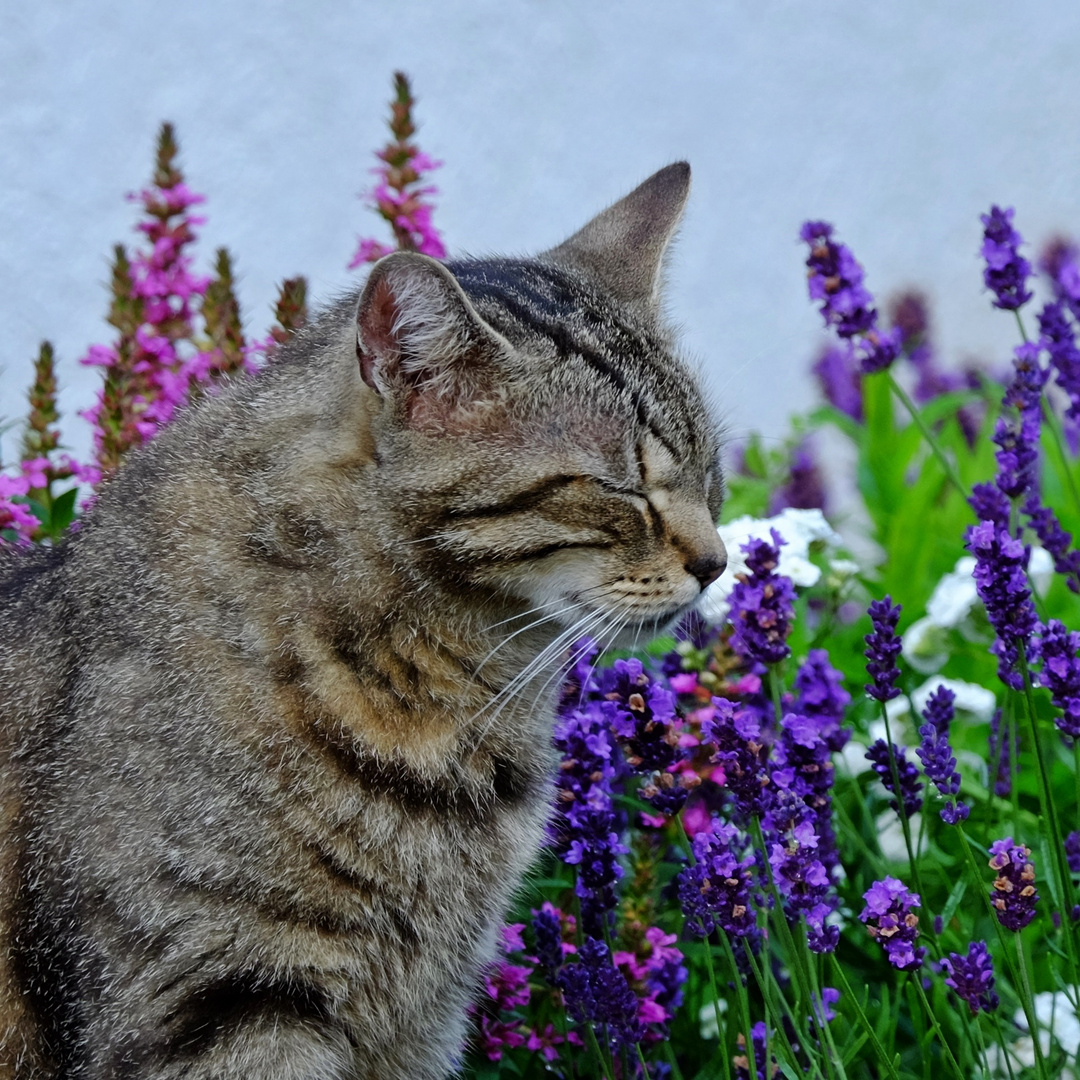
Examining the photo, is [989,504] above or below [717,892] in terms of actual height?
above

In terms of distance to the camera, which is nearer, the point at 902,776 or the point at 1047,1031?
the point at 902,776

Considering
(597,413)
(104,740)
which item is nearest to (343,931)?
(104,740)

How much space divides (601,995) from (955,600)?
1120 mm

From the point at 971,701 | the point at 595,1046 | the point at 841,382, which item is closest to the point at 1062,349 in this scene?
the point at 971,701

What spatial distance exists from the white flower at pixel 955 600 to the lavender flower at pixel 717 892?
40.7 inches

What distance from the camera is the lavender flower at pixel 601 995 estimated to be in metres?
1.46

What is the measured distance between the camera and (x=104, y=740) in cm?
143

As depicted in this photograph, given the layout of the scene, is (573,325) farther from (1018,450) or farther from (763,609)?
(1018,450)

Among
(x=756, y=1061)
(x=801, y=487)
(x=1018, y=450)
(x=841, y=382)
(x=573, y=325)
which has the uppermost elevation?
(x=841, y=382)

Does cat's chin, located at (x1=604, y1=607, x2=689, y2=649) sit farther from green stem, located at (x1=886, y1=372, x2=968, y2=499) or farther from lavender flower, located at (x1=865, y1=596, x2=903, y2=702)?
green stem, located at (x1=886, y1=372, x2=968, y2=499)

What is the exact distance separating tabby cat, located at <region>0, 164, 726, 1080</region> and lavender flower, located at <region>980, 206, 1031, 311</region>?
0.53 meters

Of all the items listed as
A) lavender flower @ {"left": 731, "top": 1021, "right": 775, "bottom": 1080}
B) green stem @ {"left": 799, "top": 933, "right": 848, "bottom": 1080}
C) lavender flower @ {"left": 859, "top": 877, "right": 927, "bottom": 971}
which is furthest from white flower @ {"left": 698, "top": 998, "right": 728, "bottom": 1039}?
lavender flower @ {"left": 859, "top": 877, "right": 927, "bottom": 971}

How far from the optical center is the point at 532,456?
4.98ft

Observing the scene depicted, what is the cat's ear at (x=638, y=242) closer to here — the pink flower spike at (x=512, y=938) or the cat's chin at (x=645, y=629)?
the cat's chin at (x=645, y=629)
